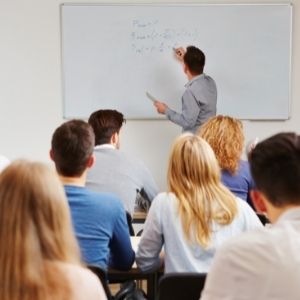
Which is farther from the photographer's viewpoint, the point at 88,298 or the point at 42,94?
the point at 42,94

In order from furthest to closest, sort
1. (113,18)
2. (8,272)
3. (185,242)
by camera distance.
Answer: (113,18) < (185,242) < (8,272)

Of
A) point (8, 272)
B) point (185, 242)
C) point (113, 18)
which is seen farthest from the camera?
point (113, 18)

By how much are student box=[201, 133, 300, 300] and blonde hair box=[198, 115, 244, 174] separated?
5.10 ft

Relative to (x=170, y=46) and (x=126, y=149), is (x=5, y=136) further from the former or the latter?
(x=170, y=46)

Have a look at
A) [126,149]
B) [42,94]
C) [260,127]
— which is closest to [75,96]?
[42,94]

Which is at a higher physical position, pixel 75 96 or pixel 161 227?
pixel 75 96

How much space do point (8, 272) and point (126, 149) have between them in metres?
4.00

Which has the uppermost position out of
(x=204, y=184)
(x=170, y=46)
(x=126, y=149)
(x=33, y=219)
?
(x=170, y=46)

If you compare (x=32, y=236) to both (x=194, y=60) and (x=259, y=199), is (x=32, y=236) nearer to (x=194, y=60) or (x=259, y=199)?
(x=259, y=199)

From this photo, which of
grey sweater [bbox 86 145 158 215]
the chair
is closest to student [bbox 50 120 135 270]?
the chair

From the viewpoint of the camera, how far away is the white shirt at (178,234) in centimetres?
212

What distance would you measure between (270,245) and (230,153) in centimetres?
176

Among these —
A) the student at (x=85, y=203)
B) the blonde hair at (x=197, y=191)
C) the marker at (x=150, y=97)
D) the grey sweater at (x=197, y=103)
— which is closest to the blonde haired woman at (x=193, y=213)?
the blonde hair at (x=197, y=191)

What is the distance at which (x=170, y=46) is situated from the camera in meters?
5.05
